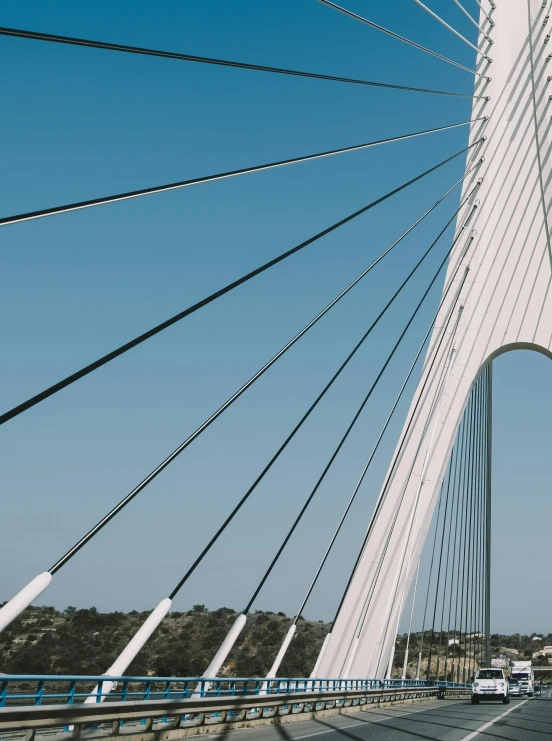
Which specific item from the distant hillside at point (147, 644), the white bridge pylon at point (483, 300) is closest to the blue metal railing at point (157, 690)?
the white bridge pylon at point (483, 300)

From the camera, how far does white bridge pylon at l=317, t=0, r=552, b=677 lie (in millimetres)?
22469

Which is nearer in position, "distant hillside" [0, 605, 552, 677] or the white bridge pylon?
the white bridge pylon

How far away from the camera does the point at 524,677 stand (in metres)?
50.2

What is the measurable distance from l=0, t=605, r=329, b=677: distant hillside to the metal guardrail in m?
21.0

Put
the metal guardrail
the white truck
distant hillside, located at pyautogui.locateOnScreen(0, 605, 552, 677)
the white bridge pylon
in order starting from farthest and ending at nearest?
the white truck
distant hillside, located at pyautogui.locateOnScreen(0, 605, 552, 677)
the white bridge pylon
the metal guardrail

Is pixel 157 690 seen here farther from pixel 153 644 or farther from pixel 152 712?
pixel 153 644

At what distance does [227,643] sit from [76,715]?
3.95m

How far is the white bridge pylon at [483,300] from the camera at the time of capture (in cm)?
2247

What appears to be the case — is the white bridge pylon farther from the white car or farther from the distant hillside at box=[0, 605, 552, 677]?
the distant hillside at box=[0, 605, 552, 677]

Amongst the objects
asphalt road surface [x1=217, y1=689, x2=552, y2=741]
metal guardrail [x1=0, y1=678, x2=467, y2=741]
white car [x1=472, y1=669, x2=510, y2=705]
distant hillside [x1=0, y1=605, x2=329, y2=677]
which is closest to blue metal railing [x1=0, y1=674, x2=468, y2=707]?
metal guardrail [x1=0, y1=678, x2=467, y2=741]

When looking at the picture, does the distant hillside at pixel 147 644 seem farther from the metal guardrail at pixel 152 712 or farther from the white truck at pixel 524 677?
the metal guardrail at pixel 152 712

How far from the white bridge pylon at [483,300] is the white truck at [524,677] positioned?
26.8 m

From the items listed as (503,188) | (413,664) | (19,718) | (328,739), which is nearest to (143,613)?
(413,664)

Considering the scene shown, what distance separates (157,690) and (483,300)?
12.6 m
